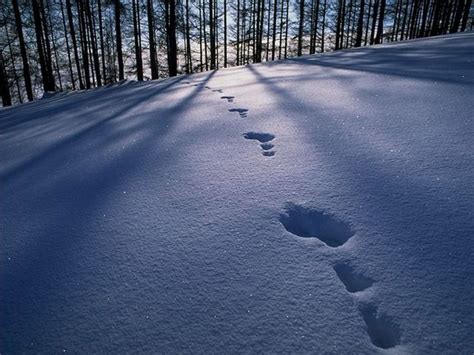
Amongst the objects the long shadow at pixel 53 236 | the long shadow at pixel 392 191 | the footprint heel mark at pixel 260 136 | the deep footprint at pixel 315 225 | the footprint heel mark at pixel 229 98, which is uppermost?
the footprint heel mark at pixel 229 98

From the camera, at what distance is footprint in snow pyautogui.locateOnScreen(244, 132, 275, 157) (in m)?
1.82

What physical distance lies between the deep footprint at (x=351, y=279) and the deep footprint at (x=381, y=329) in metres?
0.08

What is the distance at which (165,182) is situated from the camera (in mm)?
1616

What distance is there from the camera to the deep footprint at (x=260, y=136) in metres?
2.03

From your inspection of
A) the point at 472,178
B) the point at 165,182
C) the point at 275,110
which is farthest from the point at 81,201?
the point at 472,178

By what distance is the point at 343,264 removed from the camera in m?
0.99

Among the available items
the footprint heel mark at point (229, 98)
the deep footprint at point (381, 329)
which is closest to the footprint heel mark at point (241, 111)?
the footprint heel mark at point (229, 98)

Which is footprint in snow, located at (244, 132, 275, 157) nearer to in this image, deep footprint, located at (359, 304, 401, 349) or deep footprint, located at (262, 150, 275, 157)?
deep footprint, located at (262, 150, 275, 157)

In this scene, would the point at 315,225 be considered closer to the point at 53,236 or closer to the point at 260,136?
the point at 260,136

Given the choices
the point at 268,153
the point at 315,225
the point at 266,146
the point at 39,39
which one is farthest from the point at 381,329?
the point at 39,39

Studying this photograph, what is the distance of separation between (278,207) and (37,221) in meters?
1.18

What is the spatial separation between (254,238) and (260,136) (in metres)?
1.10

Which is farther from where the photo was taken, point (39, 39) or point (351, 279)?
point (39, 39)

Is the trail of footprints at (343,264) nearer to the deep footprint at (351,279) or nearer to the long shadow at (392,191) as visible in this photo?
the deep footprint at (351,279)
